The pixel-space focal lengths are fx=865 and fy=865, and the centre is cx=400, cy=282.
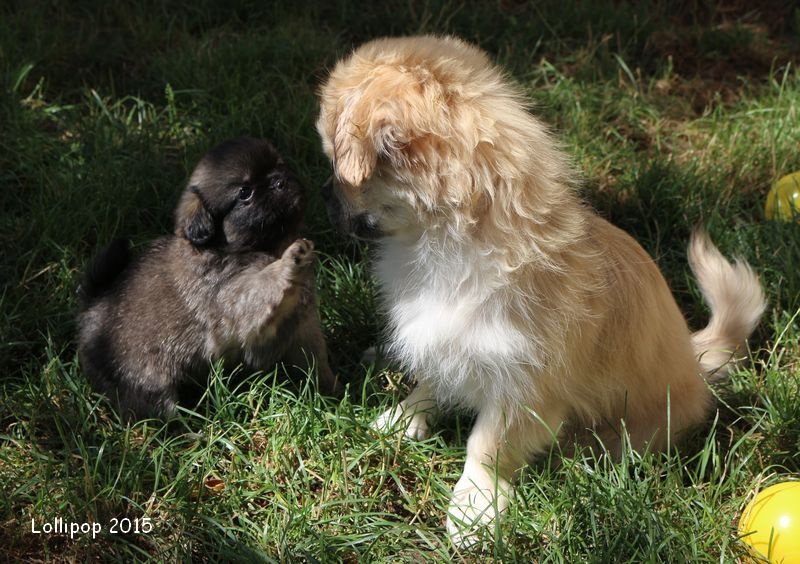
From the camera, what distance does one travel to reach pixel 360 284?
148 inches

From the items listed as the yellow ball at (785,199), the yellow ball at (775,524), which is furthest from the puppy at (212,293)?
the yellow ball at (785,199)

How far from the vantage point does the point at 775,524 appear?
2.62 m

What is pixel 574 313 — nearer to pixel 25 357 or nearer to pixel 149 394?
pixel 149 394

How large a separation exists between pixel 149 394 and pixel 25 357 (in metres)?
0.61

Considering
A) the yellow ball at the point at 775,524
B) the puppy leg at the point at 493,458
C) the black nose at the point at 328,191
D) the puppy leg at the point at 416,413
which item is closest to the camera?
the yellow ball at the point at 775,524

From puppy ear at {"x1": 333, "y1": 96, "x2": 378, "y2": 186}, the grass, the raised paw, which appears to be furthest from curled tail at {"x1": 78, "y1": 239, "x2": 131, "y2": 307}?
puppy ear at {"x1": 333, "y1": 96, "x2": 378, "y2": 186}

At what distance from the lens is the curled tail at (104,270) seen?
3.34m

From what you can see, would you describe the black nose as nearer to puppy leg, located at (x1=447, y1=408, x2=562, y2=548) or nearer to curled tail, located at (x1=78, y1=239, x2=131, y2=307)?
puppy leg, located at (x1=447, y1=408, x2=562, y2=548)

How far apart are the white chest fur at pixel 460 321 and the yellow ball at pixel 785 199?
183 cm

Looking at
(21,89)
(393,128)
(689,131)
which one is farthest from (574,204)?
(21,89)

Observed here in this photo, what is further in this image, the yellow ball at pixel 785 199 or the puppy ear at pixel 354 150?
the yellow ball at pixel 785 199

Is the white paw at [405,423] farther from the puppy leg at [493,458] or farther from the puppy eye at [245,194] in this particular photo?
the puppy eye at [245,194]

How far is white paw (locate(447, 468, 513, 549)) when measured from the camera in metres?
2.79

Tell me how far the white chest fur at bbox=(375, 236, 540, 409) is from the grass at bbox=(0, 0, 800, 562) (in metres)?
0.39
